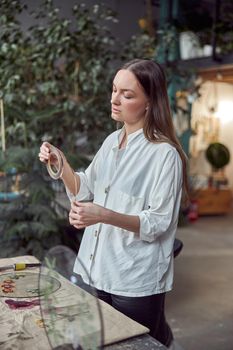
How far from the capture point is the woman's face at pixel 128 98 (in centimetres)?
132

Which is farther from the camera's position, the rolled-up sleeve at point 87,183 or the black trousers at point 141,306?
the rolled-up sleeve at point 87,183

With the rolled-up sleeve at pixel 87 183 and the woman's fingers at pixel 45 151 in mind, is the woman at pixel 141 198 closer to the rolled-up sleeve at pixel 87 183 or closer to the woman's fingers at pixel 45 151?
the woman's fingers at pixel 45 151

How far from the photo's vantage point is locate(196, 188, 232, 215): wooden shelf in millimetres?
6426

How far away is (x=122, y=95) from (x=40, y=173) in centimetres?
175

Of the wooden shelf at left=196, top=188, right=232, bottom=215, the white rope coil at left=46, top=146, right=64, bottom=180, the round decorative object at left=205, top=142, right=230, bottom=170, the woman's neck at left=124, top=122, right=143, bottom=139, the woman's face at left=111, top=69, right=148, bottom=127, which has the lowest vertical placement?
the wooden shelf at left=196, top=188, right=232, bottom=215

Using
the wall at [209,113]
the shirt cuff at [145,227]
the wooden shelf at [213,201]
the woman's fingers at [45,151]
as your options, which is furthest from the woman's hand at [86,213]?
the wall at [209,113]

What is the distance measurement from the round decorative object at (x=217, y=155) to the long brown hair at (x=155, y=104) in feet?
17.5

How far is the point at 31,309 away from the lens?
1.13 meters

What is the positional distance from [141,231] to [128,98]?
375 mm

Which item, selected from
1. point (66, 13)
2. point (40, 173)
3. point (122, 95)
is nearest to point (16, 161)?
point (40, 173)

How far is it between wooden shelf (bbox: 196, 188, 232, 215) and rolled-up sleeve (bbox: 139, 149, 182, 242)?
5.11 meters

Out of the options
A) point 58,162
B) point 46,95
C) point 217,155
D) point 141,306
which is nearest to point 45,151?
point 58,162

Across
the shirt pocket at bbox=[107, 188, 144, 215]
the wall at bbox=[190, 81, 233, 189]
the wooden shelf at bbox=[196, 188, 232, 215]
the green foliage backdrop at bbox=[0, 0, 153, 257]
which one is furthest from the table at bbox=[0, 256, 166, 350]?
the wall at bbox=[190, 81, 233, 189]

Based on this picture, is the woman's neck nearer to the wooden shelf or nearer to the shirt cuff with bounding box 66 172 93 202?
the shirt cuff with bounding box 66 172 93 202
